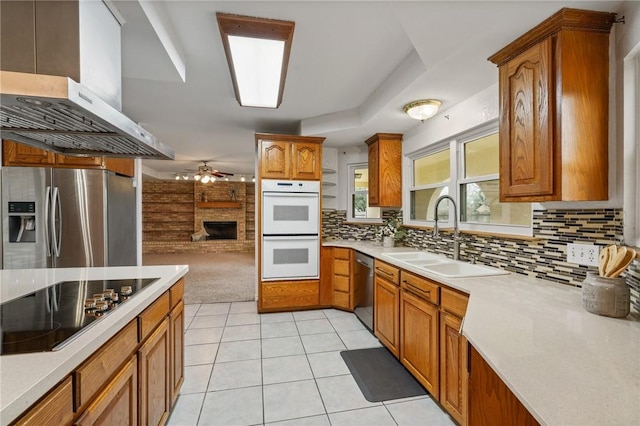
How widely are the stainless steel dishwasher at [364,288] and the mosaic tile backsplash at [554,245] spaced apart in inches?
31.5

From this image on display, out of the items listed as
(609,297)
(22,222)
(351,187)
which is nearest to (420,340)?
(609,297)

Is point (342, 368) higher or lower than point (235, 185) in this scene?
lower

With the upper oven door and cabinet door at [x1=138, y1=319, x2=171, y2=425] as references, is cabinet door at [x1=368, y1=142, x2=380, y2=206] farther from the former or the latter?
cabinet door at [x1=138, y1=319, x2=171, y2=425]

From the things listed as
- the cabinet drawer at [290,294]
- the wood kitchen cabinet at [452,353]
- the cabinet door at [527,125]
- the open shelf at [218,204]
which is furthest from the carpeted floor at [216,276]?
the cabinet door at [527,125]

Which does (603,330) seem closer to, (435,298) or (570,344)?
(570,344)

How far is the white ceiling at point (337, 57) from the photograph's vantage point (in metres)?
1.48

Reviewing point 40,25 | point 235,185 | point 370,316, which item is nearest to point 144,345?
point 40,25

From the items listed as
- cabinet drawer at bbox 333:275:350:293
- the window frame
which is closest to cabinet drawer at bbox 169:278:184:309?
cabinet drawer at bbox 333:275:350:293

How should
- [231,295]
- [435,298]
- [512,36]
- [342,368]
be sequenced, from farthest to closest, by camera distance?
1. [231,295]
2. [342,368]
3. [435,298]
4. [512,36]

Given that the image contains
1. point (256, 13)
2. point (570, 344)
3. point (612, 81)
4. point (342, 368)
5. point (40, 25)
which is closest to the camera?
point (570, 344)

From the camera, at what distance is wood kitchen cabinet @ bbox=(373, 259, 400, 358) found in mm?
2402

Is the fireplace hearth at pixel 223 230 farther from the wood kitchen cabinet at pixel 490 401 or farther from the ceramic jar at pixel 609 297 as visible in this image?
the ceramic jar at pixel 609 297

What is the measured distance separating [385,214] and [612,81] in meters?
2.72

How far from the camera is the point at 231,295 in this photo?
14.4 ft
